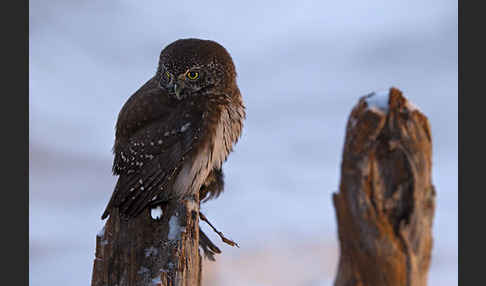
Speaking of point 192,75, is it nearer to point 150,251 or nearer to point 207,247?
point 150,251

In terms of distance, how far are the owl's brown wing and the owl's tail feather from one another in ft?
2.47

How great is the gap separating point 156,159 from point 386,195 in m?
2.65

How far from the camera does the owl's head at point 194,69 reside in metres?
5.21

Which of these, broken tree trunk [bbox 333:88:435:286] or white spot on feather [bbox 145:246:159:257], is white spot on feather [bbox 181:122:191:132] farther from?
broken tree trunk [bbox 333:88:435:286]

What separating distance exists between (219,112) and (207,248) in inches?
63.4

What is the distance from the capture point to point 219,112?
524 centimetres

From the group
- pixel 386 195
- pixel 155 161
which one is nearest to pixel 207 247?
pixel 155 161

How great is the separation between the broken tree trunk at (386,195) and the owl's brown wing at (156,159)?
225cm

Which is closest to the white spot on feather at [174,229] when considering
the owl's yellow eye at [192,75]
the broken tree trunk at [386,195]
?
the owl's yellow eye at [192,75]

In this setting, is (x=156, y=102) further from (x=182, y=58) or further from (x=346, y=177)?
(x=346, y=177)

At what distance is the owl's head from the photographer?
5211mm

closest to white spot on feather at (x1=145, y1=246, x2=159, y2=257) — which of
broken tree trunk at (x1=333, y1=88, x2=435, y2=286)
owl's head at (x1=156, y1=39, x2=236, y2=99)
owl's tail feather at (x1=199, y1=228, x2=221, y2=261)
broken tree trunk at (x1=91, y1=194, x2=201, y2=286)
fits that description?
broken tree trunk at (x1=91, y1=194, x2=201, y2=286)

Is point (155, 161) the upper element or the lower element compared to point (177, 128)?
lower

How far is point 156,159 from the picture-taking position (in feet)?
16.9
